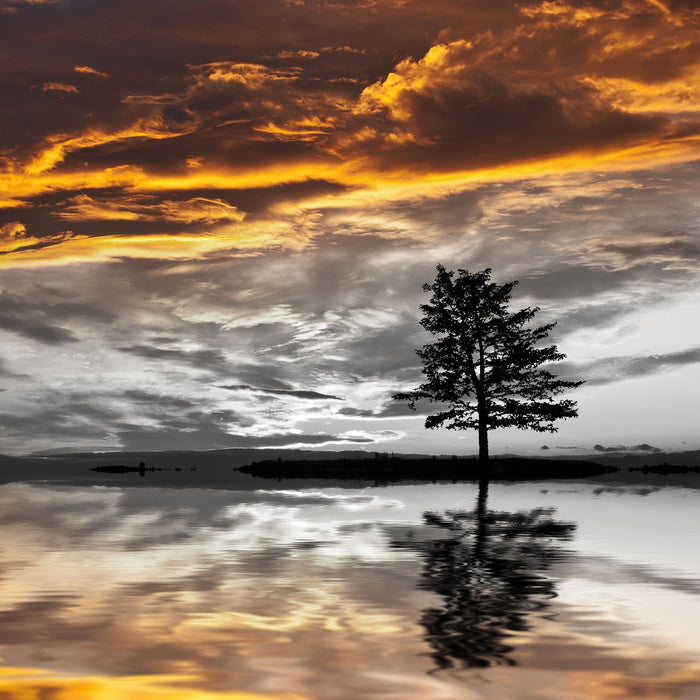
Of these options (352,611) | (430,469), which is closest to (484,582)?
(352,611)

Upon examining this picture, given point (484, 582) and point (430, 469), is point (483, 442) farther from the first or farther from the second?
point (484, 582)

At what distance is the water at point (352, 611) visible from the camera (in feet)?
28.3

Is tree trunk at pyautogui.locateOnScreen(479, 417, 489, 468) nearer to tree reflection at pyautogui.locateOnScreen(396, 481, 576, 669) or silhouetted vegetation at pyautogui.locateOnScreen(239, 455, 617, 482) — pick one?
silhouetted vegetation at pyautogui.locateOnScreen(239, 455, 617, 482)

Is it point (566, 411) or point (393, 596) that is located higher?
point (566, 411)

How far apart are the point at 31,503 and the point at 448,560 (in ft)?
85.8

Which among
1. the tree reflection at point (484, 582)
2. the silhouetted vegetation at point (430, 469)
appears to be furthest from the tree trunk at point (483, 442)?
the tree reflection at point (484, 582)

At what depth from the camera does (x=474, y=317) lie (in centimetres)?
6044

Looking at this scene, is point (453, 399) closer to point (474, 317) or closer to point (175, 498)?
point (474, 317)

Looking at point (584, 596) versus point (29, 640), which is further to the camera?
point (584, 596)

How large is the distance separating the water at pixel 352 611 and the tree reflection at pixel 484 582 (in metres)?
0.05

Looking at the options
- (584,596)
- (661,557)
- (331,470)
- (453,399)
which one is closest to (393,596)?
(584,596)

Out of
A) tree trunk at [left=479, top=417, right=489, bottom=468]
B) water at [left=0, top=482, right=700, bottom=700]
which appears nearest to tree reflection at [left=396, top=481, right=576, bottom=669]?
water at [left=0, top=482, right=700, bottom=700]

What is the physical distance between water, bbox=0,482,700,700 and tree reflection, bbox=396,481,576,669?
50 millimetres

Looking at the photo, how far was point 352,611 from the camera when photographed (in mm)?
11922
